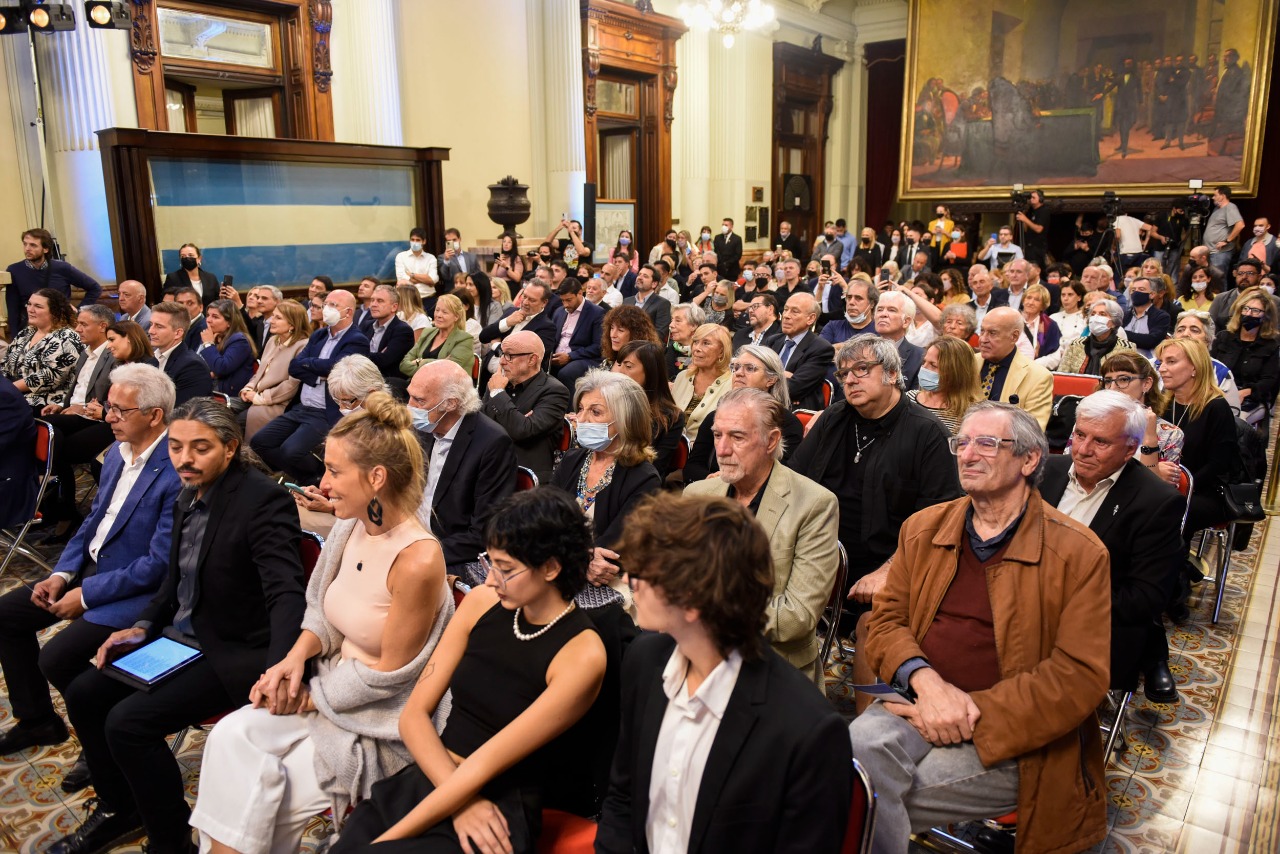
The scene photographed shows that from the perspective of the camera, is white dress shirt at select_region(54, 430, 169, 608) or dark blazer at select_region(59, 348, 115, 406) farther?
dark blazer at select_region(59, 348, 115, 406)

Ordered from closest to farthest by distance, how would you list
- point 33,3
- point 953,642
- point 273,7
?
point 953,642 → point 33,3 → point 273,7

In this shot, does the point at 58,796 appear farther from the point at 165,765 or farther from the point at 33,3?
the point at 33,3

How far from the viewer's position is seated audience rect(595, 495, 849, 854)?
1681 millimetres

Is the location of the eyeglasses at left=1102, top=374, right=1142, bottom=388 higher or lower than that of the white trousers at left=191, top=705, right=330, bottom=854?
higher

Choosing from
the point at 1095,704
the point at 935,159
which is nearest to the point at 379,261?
the point at 1095,704

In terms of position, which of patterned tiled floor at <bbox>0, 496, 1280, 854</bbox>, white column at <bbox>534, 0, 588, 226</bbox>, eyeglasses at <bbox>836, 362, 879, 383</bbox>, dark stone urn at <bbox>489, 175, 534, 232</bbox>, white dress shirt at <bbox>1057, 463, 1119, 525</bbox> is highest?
white column at <bbox>534, 0, 588, 226</bbox>

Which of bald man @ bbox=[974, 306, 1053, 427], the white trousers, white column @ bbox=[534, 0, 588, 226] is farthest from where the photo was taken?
white column @ bbox=[534, 0, 588, 226]

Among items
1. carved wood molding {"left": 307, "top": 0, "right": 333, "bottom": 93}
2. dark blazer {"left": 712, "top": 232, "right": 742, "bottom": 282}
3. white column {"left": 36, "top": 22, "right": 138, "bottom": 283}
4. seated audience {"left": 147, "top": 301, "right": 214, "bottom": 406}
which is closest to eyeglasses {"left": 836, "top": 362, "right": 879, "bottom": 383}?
seated audience {"left": 147, "top": 301, "right": 214, "bottom": 406}

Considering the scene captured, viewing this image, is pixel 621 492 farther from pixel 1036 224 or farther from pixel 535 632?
pixel 1036 224

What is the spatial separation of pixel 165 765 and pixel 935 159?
60.8 feet

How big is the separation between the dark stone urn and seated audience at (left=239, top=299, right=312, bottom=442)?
252 inches

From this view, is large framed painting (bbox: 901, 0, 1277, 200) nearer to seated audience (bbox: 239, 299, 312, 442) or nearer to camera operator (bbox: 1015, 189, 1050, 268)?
camera operator (bbox: 1015, 189, 1050, 268)

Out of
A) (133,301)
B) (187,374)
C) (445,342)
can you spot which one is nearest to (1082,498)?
(445,342)

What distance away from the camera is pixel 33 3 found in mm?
7914
